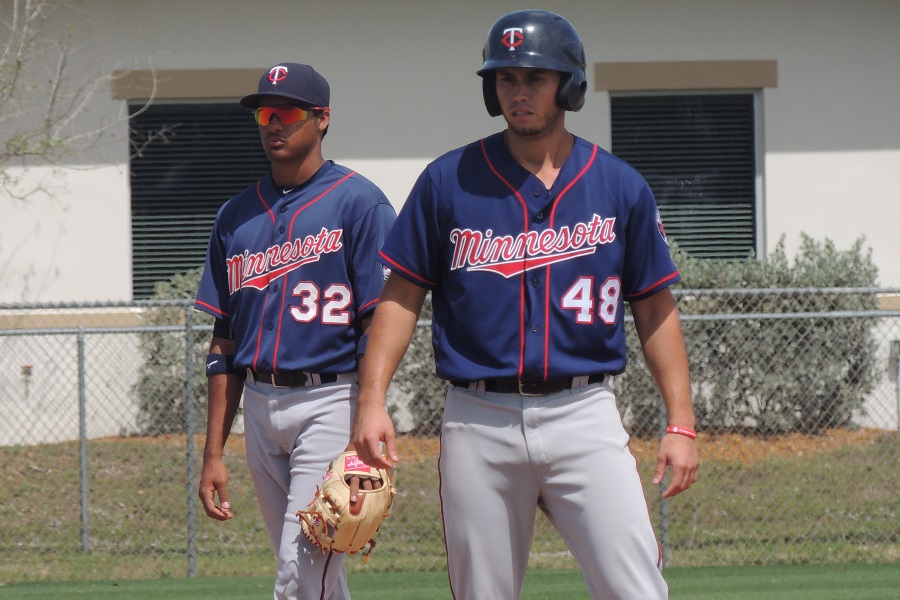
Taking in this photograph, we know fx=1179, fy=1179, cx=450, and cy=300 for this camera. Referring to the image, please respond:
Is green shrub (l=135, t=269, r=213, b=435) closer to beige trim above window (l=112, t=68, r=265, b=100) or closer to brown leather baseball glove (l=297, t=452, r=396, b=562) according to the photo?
beige trim above window (l=112, t=68, r=265, b=100)

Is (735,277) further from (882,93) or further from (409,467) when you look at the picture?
(409,467)

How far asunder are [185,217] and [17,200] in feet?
5.31

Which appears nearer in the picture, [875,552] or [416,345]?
[875,552]

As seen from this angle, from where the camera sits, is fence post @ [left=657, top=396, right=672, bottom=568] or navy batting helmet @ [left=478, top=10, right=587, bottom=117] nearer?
navy batting helmet @ [left=478, top=10, right=587, bottom=117]

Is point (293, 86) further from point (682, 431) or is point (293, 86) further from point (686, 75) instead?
point (686, 75)

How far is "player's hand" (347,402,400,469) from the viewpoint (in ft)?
10.8

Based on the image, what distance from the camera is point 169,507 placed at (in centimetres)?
924

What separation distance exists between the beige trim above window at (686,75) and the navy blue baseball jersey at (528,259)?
8646 mm

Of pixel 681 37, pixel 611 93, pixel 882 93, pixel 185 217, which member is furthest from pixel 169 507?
pixel 882 93

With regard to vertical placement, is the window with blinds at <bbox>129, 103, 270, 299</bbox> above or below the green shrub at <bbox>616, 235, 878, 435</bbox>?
above

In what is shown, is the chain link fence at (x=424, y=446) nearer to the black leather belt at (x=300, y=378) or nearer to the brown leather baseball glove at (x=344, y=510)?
the black leather belt at (x=300, y=378)

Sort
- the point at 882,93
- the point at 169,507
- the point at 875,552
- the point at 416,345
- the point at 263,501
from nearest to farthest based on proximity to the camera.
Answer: the point at 263,501, the point at 875,552, the point at 169,507, the point at 416,345, the point at 882,93

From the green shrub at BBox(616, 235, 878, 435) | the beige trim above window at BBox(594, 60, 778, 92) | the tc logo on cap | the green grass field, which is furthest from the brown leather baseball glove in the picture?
the beige trim above window at BBox(594, 60, 778, 92)

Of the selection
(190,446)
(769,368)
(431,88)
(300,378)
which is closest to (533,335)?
(300,378)
